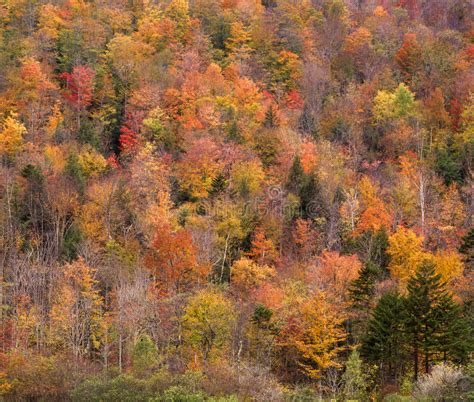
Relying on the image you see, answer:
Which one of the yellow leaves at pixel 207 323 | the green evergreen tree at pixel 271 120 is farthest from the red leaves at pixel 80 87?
the yellow leaves at pixel 207 323

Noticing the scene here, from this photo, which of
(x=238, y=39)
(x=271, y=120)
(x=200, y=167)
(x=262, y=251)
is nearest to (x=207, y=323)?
(x=262, y=251)

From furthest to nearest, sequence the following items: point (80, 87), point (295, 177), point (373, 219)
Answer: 1. point (80, 87)
2. point (295, 177)
3. point (373, 219)

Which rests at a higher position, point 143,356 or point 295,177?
point 295,177

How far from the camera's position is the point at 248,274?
49.8 m

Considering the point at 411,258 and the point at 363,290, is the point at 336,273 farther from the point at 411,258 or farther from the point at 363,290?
the point at 411,258

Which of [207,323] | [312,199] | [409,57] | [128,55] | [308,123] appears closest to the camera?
[207,323]

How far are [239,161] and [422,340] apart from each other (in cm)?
2585

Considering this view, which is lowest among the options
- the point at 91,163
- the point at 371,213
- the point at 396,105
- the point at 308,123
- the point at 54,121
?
the point at 371,213

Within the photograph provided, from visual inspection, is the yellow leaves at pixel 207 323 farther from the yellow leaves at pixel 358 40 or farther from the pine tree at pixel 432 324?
the yellow leaves at pixel 358 40

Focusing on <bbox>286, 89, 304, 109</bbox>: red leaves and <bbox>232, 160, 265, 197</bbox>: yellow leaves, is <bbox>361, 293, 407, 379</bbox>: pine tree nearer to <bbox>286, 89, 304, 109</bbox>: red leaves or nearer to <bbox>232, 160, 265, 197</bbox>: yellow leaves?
Result: <bbox>232, 160, 265, 197</bbox>: yellow leaves

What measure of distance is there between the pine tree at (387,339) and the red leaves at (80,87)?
40.7 meters

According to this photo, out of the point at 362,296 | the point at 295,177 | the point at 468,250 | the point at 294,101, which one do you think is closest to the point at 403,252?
the point at 468,250

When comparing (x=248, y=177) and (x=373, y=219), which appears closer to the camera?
(x=373, y=219)

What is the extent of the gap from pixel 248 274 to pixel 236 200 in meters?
9.21
